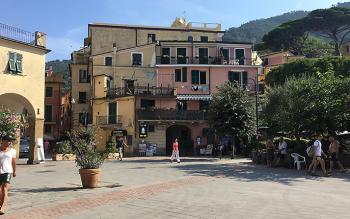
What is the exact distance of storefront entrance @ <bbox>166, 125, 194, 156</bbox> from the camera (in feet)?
156

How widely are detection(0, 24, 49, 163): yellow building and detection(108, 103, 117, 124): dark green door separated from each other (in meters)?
16.9

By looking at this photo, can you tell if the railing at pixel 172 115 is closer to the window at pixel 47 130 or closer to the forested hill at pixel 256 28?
the window at pixel 47 130

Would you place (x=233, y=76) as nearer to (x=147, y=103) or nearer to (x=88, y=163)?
(x=147, y=103)

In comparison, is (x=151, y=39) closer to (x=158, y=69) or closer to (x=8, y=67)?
(x=158, y=69)

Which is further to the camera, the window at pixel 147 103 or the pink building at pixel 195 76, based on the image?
the pink building at pixel 195 76

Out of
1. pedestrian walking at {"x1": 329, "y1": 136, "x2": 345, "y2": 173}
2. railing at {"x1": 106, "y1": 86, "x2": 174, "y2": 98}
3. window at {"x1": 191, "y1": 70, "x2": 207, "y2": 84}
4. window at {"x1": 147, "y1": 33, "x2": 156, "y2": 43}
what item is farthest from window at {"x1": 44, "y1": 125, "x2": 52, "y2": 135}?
pedestrian walking at {"x1": 329, "y1": 136, "x2": 345, "y2": 173}

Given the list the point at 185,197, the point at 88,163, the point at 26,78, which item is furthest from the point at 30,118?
the point at 185,197

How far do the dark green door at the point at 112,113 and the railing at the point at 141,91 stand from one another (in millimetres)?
971

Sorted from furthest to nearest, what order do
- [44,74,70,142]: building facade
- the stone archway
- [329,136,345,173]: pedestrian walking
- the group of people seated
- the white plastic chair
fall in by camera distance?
[44,74,70,142]: building facade < the stone archway < the white plastic chair < [329,136,345,173]: pedestrian walking < the group of people seated

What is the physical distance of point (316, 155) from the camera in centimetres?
1939

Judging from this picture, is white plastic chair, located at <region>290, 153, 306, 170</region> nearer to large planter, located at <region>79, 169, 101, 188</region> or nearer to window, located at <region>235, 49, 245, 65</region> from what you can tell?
large planter, located at <region>79, 169, 101, 188</region>

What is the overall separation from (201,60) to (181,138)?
9.36m

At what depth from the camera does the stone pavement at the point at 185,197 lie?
404 inches

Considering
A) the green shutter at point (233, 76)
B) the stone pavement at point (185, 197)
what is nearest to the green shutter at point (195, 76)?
the green shutter at point (233, 76)
